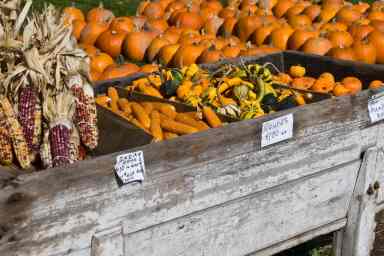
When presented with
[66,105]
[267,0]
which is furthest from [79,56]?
[267,0]

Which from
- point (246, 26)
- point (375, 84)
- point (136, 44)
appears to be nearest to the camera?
point (375, 84)

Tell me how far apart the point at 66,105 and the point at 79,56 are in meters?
0.25

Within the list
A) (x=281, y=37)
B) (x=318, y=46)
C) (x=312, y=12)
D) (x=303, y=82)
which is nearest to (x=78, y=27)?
(x=281, y=37)

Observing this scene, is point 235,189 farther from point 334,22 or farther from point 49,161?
point 334,22

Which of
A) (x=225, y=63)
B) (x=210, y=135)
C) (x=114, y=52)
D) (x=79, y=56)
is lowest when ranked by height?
(x=114, y=52)

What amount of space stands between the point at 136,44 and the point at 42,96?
4096 mm

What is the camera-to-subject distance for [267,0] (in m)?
8.35

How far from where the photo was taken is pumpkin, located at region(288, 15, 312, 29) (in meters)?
7.19

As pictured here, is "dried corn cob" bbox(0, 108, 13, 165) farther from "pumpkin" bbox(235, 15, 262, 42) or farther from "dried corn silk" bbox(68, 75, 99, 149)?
"pumpkin" bbox(235, 15, 262, 42)

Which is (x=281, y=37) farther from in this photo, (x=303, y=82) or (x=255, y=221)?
(x=255, y=221)

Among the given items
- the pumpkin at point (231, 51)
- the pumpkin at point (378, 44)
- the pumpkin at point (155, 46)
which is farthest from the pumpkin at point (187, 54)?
the pumpkin at point (378, 44)

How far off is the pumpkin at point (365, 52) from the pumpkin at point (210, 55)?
4.01 ft

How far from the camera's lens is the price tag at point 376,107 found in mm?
3326

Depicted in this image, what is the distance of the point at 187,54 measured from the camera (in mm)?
6078
